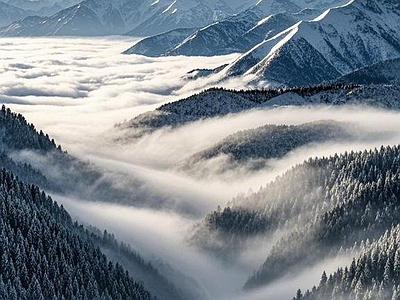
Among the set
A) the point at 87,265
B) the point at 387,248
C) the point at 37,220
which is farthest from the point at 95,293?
the point at 387,248

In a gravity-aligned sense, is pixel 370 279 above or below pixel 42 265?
above

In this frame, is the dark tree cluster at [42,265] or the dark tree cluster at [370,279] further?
the dark tree cluster at [42,265]

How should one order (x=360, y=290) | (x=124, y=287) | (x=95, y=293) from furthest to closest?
(x=124, y=287)
(x=95, y=293)
(x=360, y=290)

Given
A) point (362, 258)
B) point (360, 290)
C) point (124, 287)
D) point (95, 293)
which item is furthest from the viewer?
point (124, 287)

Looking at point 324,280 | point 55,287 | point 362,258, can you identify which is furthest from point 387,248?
point 55,287

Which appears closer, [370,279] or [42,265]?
[370,279]

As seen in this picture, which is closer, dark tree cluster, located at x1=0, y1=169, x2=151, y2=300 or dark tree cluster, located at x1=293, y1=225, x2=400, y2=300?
dark tree cluster, located at x1=293, y1=225, x2=400, y2=300

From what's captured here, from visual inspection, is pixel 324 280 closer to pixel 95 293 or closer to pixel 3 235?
pixel 95 293

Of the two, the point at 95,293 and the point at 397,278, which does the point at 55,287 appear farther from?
the point at 397,278

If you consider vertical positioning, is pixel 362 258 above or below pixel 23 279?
above

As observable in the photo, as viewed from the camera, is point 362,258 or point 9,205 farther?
→ point 9,205
